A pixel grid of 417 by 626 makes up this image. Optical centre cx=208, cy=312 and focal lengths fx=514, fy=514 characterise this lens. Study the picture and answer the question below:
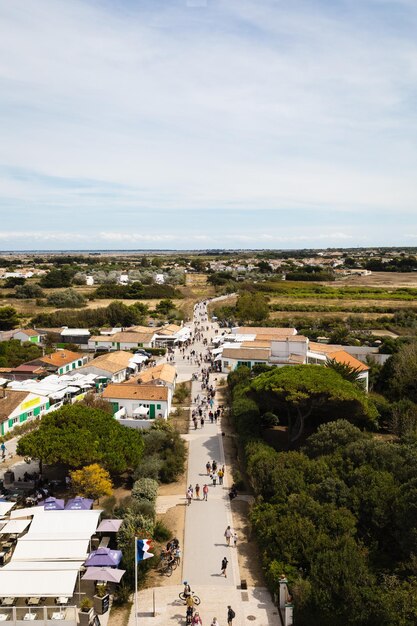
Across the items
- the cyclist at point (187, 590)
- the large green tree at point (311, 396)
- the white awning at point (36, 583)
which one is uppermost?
the large green tree at point (311, 396)

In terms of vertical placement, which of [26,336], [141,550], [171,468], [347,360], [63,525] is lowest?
[171,468]

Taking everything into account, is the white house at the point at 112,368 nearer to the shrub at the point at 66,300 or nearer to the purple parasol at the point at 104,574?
the purple parasol at the point at 104,574

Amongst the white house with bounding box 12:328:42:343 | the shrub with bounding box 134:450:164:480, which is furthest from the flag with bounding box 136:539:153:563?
the white house with bounding box 12:328:42:343

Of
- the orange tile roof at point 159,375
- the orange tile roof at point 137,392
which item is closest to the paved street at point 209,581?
the orange tile roof at point 137,392

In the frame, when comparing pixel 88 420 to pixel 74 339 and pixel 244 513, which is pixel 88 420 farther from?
pixel 74 339

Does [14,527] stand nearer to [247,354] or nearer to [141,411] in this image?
[141,411]

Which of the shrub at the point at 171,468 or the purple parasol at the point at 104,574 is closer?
the purple parasol at the point at 104,574

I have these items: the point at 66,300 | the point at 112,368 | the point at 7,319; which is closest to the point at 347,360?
the point at 112,368
